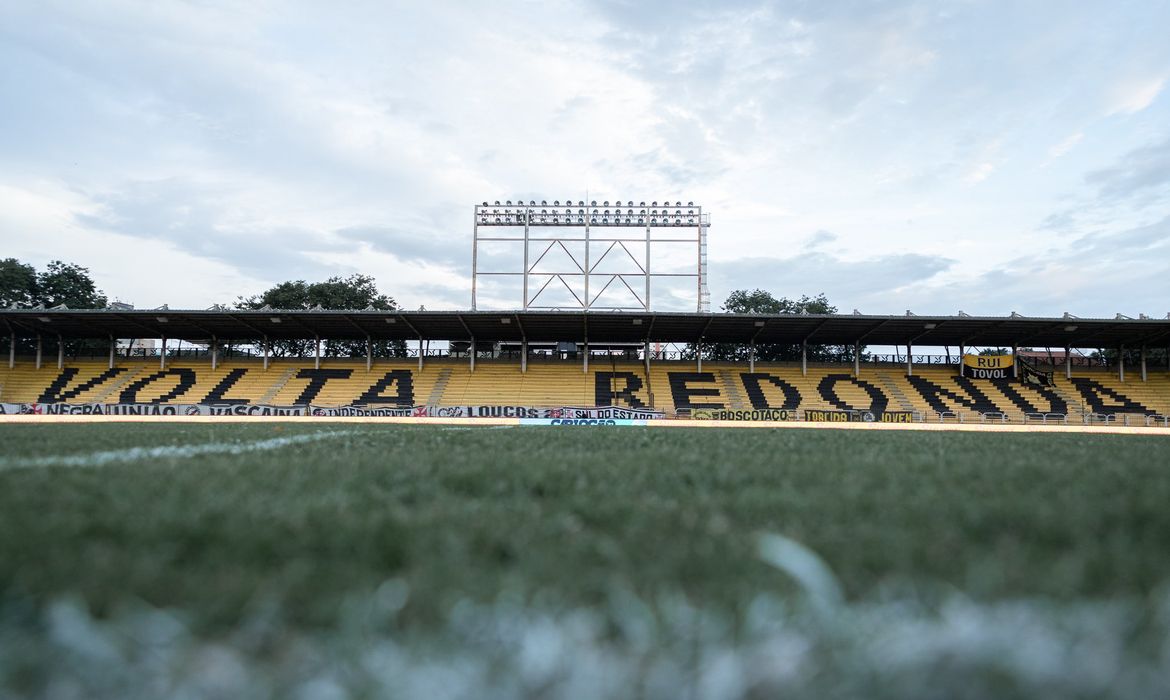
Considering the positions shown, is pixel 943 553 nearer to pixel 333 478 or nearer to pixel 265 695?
pixel 265 695

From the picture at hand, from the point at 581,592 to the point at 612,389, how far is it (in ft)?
90.7

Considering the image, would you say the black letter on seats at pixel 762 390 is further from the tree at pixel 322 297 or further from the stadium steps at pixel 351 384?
the tree at pixel 322 297

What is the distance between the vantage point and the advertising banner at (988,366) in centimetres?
3052

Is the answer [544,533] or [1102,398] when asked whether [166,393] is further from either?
[1102,398]

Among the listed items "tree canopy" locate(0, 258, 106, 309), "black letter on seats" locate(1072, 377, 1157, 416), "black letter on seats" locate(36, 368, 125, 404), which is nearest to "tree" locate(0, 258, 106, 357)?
"tree canopy" locate(0, 258, 106, 309)

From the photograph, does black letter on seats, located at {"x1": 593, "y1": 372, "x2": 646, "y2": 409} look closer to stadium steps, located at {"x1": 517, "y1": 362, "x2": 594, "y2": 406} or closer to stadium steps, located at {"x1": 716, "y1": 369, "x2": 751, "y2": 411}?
stadium steps, located at {"x1": 517, "y1": 362, "x2": 594, "y2": 406}

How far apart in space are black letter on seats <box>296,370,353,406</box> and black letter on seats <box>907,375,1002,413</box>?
81.5 ft

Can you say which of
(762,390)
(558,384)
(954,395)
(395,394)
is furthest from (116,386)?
(954,395)

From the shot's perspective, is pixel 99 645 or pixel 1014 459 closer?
pixel 99 645

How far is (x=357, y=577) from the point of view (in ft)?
4.83

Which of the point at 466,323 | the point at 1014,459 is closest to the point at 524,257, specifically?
the point at 466,323

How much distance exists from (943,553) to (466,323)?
27.5 metres

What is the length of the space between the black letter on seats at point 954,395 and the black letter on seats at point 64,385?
34.9 meters

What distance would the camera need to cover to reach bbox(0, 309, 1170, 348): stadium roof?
27047 mm
